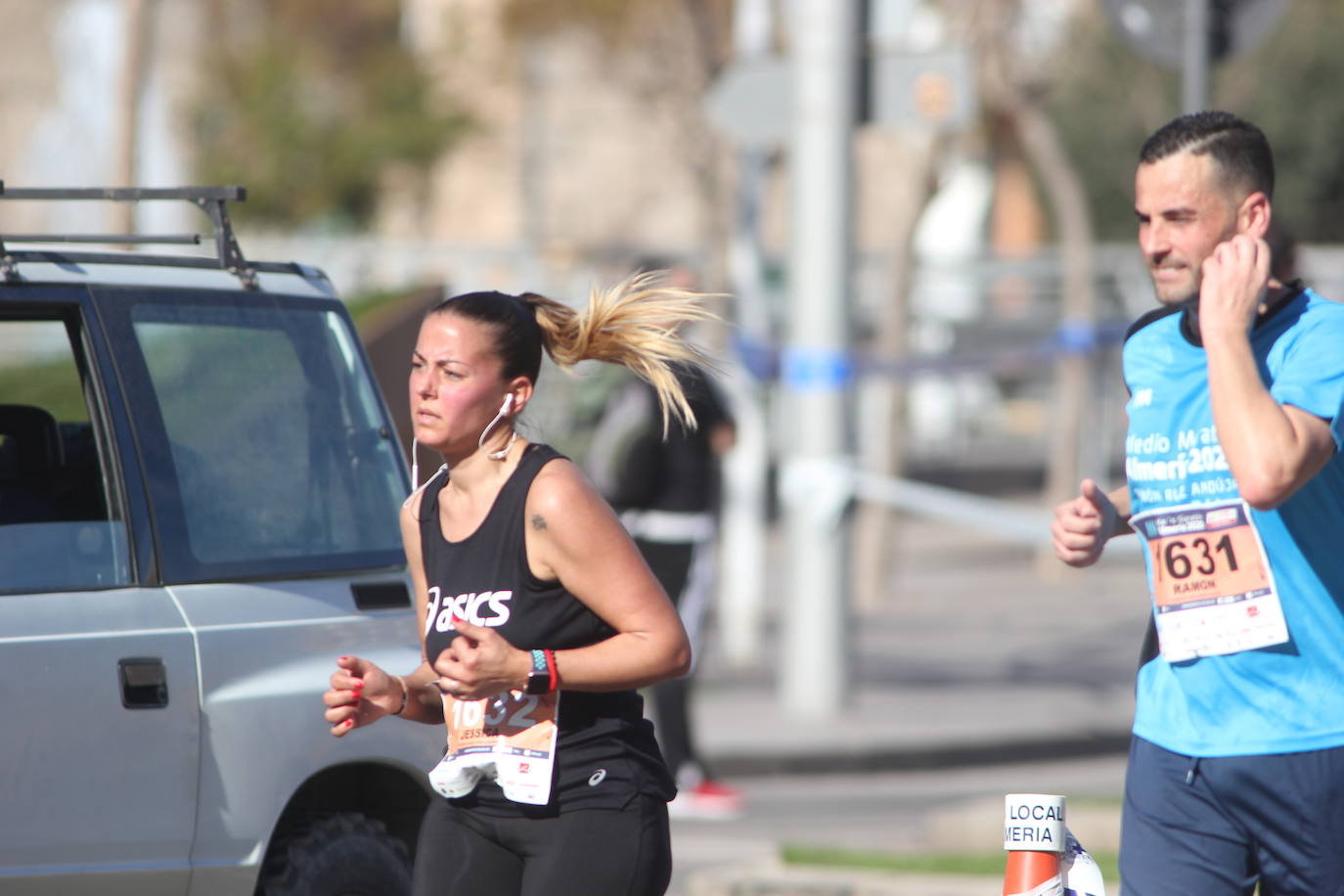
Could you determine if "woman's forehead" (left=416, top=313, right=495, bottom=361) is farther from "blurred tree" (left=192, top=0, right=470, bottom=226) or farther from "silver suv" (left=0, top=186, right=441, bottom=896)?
"blurred tree" (left=192, top=0, right=470, bottom=226)

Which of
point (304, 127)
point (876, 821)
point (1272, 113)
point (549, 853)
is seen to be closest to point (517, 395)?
point (549, 853)

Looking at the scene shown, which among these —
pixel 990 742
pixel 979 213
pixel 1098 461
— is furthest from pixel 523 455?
pixel 979 213

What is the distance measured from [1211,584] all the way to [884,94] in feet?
25.1

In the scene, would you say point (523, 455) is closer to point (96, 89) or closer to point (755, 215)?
point (755, 215)

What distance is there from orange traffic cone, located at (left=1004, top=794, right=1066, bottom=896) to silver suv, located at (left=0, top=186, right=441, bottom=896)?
159 centimetres

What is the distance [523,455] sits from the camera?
3705 millimetres

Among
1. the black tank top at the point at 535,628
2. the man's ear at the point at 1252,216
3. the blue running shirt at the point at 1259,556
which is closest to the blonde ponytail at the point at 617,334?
the black tank top at the point at 535,628

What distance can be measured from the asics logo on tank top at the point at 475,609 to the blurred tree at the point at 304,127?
88.4 ft

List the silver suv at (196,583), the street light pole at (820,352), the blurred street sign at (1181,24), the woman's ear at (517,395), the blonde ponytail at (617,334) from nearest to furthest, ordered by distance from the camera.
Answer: the woman's ear at (517,395), the blonde ponytail at (617,334), the silver suv at (196,583), the blurred street sign at (1181,24), the street light pole at (820,352)

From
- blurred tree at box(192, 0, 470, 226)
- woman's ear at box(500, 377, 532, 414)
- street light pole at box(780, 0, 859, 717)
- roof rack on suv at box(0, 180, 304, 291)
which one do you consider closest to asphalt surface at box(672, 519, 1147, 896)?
street light pole at box(780, 0, 859, 717)

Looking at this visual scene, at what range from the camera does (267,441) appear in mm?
4543

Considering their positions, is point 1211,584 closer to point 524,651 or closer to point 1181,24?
point 524,651

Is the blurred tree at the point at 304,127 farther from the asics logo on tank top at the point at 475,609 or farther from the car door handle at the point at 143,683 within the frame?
the asics logo on tank top at the point at 475,609

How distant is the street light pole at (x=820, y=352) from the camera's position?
10781 mm
